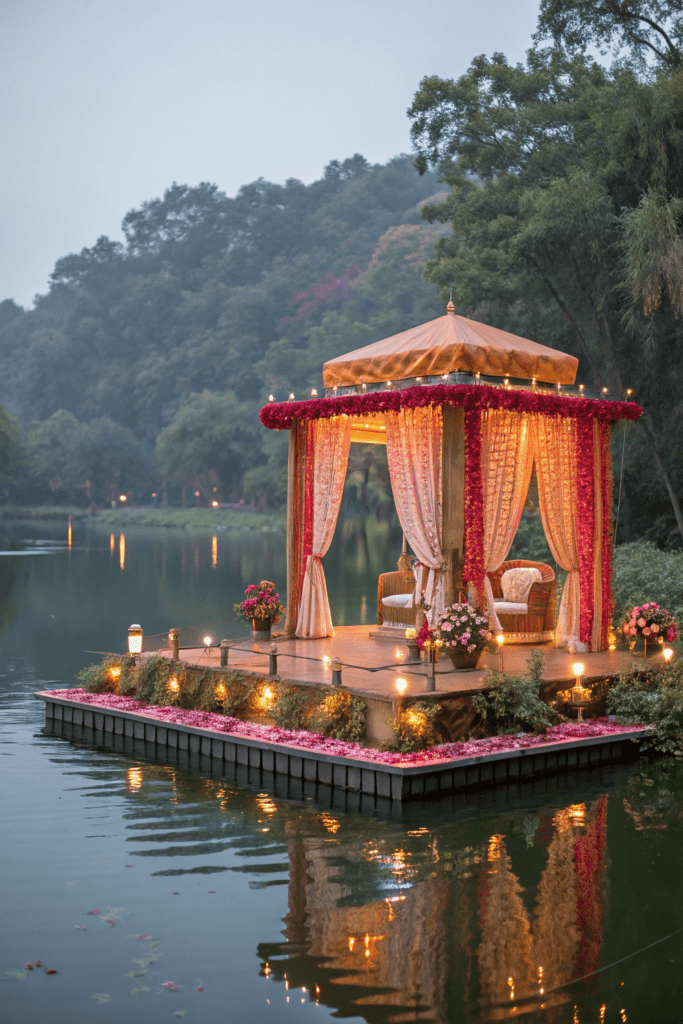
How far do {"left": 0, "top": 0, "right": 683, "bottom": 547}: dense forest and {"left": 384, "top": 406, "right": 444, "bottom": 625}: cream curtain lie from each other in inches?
178

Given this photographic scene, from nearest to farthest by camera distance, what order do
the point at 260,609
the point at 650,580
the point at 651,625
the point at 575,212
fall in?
the point at 651,625 → the point at 260,609 → the point at 650,580 → the point at 575,212

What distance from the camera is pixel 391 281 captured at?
5497cm

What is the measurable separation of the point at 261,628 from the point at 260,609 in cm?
23

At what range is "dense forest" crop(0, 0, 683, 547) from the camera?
1884 cm

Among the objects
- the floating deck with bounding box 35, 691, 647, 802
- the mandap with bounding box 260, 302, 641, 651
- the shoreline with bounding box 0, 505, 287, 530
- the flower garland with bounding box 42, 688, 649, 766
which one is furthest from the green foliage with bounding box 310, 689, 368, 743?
the shoreline with bounding box 0, 505, 287, 530

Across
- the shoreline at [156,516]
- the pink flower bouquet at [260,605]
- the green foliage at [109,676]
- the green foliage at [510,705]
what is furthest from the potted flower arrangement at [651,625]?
the shoreline at [156,516]

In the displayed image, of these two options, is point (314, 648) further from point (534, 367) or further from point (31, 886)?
point (31, 886)

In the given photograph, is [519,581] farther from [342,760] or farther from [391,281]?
[391,281]

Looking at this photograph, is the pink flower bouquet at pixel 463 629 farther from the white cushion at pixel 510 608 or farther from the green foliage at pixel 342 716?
the white cushion at pixel 510 608

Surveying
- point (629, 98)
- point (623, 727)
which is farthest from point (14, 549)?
point (623, 727)

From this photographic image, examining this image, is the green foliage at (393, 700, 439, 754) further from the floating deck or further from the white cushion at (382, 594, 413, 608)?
the white cushion at (382, 594, 413, 608)

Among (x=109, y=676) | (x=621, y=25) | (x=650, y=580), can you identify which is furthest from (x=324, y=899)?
(x=621, y=25)

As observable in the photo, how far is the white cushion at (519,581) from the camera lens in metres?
11.5

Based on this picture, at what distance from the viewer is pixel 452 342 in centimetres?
1009
